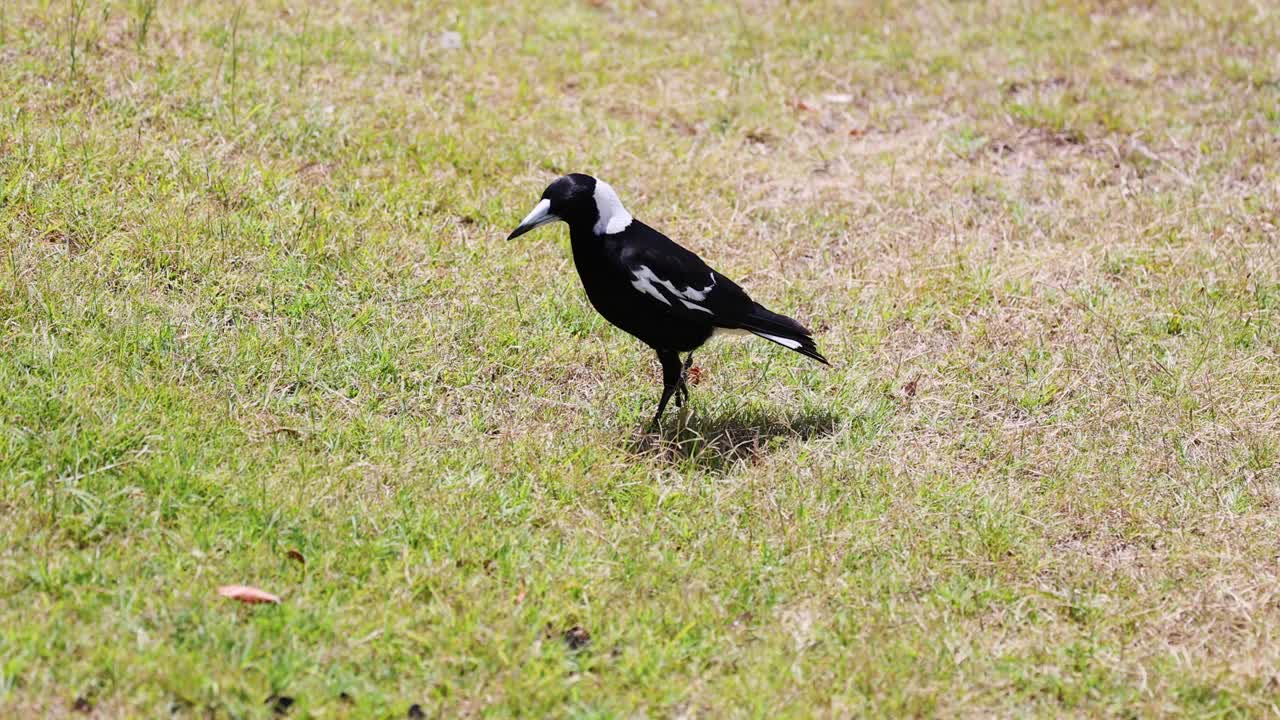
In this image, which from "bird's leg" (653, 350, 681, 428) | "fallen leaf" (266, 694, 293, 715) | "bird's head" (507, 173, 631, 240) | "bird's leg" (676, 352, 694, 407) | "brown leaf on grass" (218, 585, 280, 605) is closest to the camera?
"fallen leaf" (266, 694, 293, 715)

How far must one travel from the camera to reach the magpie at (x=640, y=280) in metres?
4.20

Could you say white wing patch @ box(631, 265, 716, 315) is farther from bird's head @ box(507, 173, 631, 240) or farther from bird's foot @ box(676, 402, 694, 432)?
bird's foot @ box(676, 402, 694, 432)

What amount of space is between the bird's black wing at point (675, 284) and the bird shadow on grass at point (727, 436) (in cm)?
37

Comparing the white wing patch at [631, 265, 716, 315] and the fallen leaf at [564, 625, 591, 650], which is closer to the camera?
the fallen leaf at [564, 625, 591, 650]

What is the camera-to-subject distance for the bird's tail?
14.3 ft

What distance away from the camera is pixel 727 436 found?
4391 millimetres

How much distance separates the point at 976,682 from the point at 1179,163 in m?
4.16

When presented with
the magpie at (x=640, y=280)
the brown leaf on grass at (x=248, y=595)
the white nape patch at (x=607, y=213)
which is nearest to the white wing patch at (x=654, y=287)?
the magpie at (x=640, y=280)

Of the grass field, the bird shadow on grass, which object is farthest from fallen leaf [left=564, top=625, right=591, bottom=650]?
the bird shadow on grass

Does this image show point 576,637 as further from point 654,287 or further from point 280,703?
point 654,287

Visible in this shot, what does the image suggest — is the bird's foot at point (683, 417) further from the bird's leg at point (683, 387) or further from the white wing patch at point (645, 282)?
the white wing patch at point (645, 282)

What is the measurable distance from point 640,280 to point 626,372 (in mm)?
671

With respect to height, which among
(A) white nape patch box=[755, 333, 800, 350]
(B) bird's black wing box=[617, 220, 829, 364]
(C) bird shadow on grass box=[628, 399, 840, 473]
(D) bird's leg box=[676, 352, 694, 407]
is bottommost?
(C) bird shadow on grass box=[628, 399, 840, 473]

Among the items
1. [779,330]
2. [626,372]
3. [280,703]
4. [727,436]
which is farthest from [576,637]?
[626,372]
